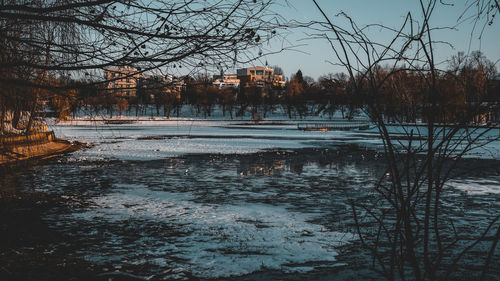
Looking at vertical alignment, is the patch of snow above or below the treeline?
below

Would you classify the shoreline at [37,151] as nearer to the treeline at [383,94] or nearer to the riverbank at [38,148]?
the riverbank at [38,148]

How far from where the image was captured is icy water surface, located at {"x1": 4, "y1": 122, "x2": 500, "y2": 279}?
5.89 m

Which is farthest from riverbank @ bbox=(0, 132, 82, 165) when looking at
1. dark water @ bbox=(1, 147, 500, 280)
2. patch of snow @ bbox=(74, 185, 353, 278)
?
patch of snow @ bbox=(74, 185, 353, 278)

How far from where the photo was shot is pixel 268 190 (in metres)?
11.2

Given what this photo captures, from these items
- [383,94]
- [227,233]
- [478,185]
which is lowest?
[227,233]

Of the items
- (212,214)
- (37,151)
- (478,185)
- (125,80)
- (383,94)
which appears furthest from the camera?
(37,151)

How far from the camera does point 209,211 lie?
8750 mm

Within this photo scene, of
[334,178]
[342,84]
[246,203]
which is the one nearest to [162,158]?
[334,178]

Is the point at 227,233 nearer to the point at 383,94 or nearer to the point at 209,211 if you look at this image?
the point at 209,211

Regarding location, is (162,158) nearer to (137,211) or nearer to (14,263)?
(137,211)

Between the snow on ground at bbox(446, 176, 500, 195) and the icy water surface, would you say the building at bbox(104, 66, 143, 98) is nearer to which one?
the icy water surface

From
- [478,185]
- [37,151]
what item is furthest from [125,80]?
[37,151]

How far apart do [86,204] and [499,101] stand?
29.1 ft

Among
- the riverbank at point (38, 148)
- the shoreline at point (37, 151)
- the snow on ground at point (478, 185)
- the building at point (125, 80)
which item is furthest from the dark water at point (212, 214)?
the riverbank at point (38, 148)
